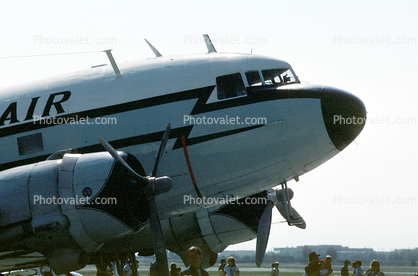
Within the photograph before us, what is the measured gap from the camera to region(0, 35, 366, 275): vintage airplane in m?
11.7

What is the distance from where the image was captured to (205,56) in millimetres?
14625

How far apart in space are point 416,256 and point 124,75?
75.2 meters

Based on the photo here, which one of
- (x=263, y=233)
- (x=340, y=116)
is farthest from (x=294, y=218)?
(x=340, y=116)

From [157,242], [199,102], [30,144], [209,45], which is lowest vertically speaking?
[157,242]

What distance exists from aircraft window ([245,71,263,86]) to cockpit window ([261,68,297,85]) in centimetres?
21

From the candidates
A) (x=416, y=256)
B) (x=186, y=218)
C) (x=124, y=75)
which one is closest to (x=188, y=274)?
(x=124, y=75)

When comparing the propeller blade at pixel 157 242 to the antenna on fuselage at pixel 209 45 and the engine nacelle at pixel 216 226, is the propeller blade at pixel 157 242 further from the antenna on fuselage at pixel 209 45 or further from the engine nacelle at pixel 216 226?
the antenna on fuselage at pixel 209 45

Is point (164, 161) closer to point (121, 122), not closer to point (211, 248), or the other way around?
point (121, 122)

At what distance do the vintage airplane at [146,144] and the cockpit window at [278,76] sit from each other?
0.04m

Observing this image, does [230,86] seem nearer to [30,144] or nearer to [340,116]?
[340,116]

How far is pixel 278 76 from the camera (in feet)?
47.6

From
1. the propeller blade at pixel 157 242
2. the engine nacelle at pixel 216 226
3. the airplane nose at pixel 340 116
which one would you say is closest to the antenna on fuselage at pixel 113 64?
the propeller blade at pixel 157 242

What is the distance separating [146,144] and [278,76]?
4.17 meters

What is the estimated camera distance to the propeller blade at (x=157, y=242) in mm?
12234
